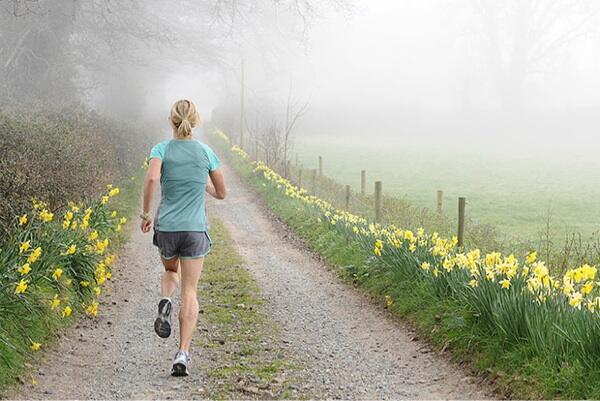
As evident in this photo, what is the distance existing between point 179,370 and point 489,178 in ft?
90.9

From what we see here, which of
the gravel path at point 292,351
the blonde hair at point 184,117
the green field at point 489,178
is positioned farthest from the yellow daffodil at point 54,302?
the green field at point 489,178

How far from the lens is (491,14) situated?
55531 mm

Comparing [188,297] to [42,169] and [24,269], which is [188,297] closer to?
[24,269]

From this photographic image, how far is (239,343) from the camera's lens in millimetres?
6832

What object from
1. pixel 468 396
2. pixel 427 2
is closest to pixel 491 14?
pixel 427 2

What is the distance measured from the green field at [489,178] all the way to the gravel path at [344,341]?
4.07 metres

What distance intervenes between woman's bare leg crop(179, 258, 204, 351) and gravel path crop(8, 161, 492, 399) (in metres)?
0.32

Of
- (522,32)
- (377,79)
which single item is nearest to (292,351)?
(522,32)

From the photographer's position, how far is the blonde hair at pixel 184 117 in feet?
18.2

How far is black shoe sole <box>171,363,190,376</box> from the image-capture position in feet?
18.6

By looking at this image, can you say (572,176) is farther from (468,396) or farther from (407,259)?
(468,396)

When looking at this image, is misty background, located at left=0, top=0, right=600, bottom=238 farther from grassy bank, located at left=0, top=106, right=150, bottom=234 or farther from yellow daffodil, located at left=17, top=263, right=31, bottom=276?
yellow daffodil, located at left=17, top=263, right=31, bottom=276

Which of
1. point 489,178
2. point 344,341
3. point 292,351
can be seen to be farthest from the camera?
point 489,178

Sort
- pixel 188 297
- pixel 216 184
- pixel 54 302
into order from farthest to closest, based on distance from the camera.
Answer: pixel 54 302
pixel 216 184
pixel 188 297
